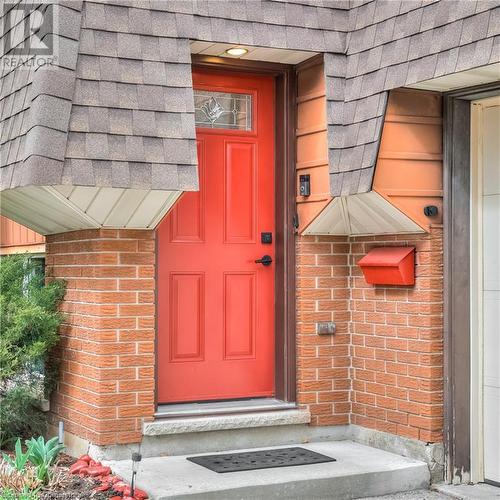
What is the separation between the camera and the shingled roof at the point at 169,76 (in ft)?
16.2

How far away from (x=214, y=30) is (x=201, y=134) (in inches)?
29.2

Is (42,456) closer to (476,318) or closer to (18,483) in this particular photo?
(18,483)

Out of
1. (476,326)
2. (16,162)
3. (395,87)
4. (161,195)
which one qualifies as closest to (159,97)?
(161,195)

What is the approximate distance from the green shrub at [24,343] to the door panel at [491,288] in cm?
278

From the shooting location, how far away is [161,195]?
17.1 feet

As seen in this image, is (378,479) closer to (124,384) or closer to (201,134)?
(124,384)

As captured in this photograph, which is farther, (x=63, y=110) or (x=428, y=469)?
(x=428, y=469)

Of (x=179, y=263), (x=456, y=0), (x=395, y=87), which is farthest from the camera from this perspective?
(x=179, y=263)

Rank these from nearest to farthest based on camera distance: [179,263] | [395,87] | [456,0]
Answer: [456,0] → [395,87] → [179,263]

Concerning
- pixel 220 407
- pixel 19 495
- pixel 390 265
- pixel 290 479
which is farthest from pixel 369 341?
pixel 19 495

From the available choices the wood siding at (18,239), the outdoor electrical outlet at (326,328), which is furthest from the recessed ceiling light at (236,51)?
the wood siding at (18,239)

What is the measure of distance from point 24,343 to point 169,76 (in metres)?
1.97

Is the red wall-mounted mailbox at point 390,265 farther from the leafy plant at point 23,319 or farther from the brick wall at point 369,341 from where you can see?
the leafy plant at point 23,319

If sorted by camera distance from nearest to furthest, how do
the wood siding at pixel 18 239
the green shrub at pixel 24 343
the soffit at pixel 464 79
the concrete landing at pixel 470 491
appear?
the soffit at pixel 464 79, the concrete landing at pixel 470 491, the green shrub at pixel 24 343, the wood siding at pixel 18 239
